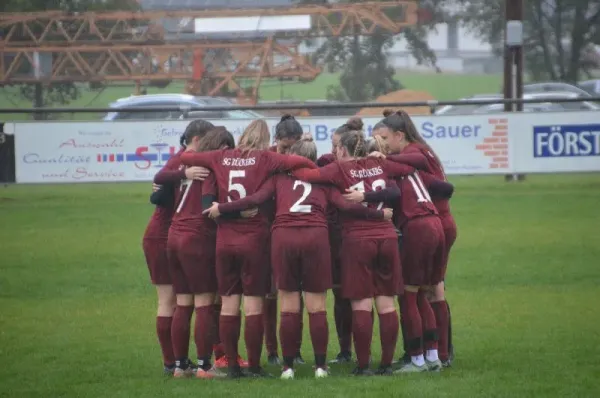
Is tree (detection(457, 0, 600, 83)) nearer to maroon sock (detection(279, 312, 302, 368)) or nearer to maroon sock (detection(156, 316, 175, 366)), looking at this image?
maroon sock (detection(156, 316, 175, 366))

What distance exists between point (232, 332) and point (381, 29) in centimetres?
2432

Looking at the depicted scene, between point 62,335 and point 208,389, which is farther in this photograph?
point 62,335

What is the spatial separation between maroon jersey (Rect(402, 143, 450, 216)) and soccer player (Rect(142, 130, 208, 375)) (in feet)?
5.93

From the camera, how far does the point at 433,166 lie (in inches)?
364

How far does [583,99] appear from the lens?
2034cm

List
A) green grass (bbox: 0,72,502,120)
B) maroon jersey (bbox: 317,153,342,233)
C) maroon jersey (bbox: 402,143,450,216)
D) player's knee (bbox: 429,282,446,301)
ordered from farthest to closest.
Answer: green grass (bbox: 0,72,502,120), player's knee (bbox: 429,282,446,301), maroon jersey (bbox: 317,153,342,233), maroon jersey (bbox: 402,143,450,216)

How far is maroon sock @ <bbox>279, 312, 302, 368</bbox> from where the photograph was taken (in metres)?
8.79

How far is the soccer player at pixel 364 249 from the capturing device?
873 cm

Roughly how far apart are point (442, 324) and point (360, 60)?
2412cm

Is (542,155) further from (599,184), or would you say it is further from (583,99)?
(599,184)

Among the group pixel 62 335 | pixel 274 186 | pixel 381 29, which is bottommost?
pixel 62 335

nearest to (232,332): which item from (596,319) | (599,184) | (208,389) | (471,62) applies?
(208,389)

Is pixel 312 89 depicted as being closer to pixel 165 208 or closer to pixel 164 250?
pixel 165 208

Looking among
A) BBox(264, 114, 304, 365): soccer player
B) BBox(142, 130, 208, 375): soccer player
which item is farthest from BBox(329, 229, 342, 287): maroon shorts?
BBox(142, 130, 208, 375): soccer player
